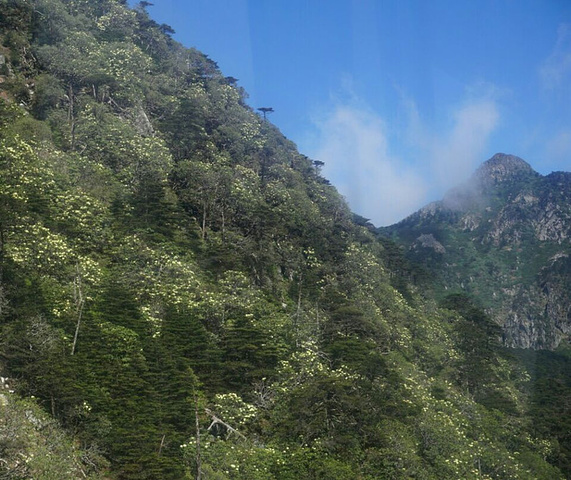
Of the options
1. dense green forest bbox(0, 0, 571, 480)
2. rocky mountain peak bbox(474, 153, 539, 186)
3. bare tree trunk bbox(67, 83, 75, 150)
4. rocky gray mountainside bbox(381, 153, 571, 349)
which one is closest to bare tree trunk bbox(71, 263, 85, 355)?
dense green forest bbox(0, 0, 571, 480)

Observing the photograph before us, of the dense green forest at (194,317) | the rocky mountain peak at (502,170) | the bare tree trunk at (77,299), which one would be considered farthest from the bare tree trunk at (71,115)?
the rocky mountain peak at (502,170)

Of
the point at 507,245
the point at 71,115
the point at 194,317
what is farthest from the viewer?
the point at 507,245

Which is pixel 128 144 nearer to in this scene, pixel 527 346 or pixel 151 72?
pixel 151 72

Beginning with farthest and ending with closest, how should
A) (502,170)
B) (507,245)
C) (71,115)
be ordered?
1. (502,170)
2. (507,245)
3. (71,115)

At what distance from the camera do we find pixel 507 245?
451 feet

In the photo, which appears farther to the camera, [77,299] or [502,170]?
[502,170]

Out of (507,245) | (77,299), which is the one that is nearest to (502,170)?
(507,245)

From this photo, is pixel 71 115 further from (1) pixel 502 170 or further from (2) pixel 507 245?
(1) pixel 502 170

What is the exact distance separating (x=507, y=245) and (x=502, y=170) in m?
48.5

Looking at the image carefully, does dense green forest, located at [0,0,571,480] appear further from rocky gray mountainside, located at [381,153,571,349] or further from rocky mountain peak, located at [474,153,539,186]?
rocky mountain peak, located at [474,153,539,186]

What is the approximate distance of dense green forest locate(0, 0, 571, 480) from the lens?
27.4 meters

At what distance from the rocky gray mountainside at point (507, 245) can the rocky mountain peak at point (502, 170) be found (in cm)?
30

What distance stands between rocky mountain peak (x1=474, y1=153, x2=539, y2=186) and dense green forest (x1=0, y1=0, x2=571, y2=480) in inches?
4314

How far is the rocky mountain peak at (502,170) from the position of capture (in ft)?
566
